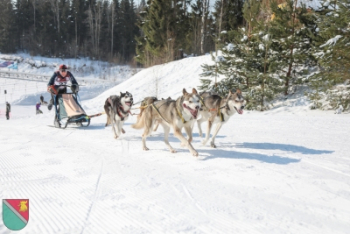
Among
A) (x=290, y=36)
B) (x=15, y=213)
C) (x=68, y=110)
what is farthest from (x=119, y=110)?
(x=290, y=36)

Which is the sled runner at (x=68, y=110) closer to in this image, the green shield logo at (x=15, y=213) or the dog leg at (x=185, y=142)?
the dog leg at (x=185, y=142)

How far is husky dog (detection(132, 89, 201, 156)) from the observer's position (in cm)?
429

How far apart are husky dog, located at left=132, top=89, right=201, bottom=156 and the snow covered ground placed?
1.30 feet

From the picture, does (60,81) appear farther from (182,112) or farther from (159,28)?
(159,28)

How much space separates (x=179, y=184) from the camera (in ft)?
10.2

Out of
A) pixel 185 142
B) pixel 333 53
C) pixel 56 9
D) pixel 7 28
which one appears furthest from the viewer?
pixel 56 9

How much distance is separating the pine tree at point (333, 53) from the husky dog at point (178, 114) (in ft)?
25.7

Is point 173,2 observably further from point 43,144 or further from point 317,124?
point 43,144

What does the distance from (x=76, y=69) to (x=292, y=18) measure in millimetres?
34484

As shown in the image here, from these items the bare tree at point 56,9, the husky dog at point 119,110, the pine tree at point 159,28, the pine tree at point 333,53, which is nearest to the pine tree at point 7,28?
the bare tree at point 56,9

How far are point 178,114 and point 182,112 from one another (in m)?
0.09

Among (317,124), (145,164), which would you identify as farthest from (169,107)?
(317,124)

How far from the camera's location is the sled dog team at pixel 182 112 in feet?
14.3

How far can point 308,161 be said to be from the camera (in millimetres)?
4141
